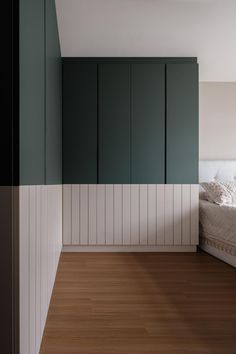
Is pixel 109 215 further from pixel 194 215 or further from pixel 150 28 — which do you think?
pixel 150 28

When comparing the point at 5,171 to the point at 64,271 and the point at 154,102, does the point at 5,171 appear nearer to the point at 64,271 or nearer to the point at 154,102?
the point at 64,271

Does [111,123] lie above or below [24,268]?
above

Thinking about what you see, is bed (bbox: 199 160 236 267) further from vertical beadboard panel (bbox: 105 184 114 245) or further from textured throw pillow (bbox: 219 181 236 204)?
vertical beadboard panel (bbox: 105 184 114 245)

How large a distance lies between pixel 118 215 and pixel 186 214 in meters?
0.81

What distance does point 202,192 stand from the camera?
14.9 feet

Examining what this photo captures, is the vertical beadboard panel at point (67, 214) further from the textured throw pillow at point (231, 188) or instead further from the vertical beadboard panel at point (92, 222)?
the textured throw pillow at point (231, 188)

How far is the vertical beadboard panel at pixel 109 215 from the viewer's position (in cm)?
415

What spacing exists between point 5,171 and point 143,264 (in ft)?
8.64

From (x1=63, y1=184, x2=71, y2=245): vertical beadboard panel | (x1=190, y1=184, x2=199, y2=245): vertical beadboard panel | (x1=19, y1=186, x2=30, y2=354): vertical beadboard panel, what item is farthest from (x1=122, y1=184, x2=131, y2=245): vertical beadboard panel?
(x1=19, y1=186, x2=30, y2=354): vertical beadboard panel

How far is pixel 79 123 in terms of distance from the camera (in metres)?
4.16

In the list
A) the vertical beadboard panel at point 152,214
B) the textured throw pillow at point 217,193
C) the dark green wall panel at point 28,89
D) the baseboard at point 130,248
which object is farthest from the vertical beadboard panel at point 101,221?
the dark green wall panel at point 28,89

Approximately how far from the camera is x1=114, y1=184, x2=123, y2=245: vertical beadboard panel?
13.6 ft

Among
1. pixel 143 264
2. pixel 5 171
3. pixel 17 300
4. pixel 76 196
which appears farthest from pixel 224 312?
pixel 76 196

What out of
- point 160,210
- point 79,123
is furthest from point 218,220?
point 79,123
